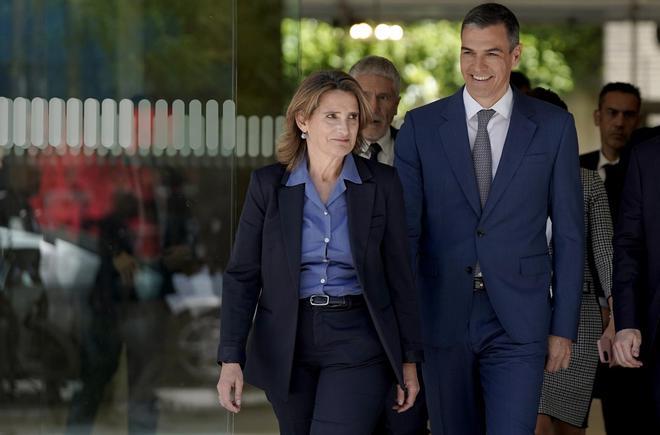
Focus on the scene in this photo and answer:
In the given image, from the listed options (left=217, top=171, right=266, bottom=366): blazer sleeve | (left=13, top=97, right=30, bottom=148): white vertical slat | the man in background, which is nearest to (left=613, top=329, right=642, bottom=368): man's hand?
(left=217, top=171, right=266, bottom=366): blazer sleeve

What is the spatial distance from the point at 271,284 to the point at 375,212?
0.42m

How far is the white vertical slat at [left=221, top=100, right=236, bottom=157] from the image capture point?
738 centimetres

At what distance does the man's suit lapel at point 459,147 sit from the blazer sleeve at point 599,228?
56.6 inches

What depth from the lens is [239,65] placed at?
24.2ft

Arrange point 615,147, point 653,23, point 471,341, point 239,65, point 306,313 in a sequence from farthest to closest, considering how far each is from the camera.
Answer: point 653,23 < point 615,147 < point 239,65 < point 471,341 < point 306,313

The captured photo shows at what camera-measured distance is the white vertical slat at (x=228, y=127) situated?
24.2 ft

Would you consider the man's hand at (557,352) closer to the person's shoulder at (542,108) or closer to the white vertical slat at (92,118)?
the person's shoulder at (542,108)

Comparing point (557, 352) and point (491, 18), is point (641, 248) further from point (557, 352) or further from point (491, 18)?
point (491, 18)

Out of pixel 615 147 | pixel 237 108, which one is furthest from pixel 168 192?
pixel 615 147

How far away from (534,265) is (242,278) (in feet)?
3.54

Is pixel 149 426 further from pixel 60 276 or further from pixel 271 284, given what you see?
pixel 271 284

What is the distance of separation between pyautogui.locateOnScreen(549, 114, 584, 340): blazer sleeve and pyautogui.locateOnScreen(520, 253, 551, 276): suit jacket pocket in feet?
0.11

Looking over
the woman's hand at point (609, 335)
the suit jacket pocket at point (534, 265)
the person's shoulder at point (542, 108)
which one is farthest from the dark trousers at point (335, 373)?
the woman's hand at point (609, 335)

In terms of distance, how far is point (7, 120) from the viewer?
24.0 feet
